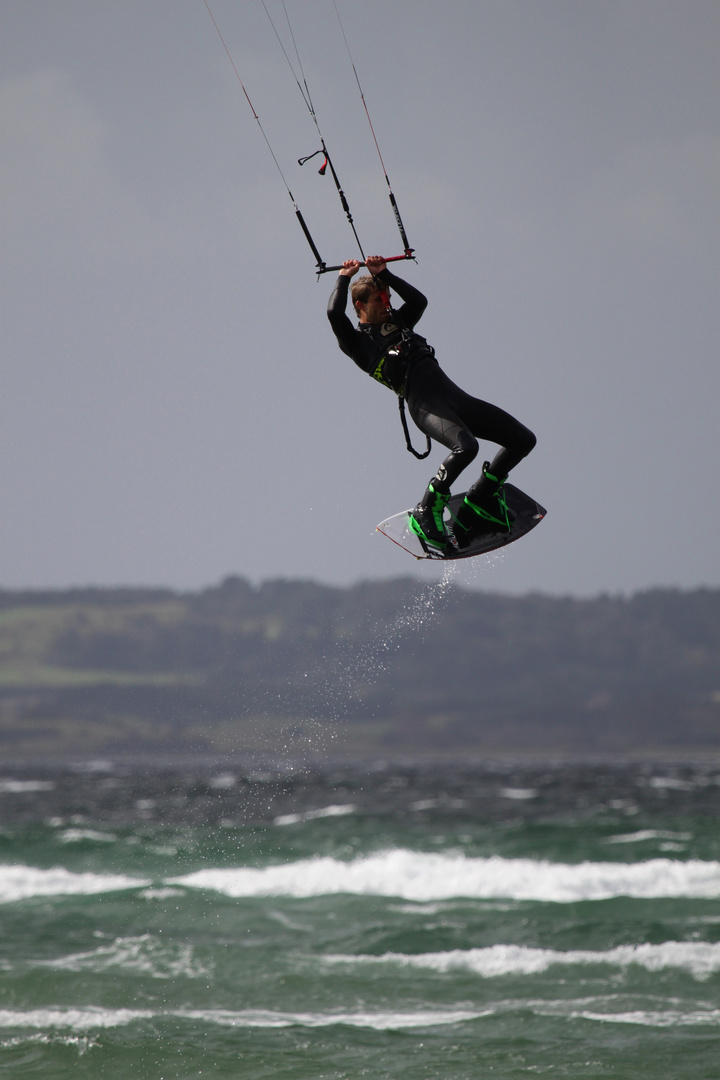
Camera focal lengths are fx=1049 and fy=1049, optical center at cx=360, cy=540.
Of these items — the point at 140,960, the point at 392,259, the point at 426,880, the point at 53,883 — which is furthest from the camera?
the point at 426,880

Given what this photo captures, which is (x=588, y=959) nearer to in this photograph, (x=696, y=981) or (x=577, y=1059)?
(x=696, y=981)

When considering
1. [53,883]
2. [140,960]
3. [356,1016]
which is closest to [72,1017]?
[140,960]

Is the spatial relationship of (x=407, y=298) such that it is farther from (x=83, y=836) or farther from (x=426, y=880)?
(x=83, y=836)

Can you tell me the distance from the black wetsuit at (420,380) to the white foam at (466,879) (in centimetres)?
1799

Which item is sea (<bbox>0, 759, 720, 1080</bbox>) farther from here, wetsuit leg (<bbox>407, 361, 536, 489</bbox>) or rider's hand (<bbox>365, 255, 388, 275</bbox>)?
rider's hand (<bbox>365, 255, 388, 275</bbox>)

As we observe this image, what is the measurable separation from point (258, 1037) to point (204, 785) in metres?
57.2

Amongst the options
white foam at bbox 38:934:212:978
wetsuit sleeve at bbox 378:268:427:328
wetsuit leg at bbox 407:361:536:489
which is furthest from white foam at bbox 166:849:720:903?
wetsuit sleeve at bbox 378:268:427:328

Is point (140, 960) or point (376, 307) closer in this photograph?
point (376, 307)

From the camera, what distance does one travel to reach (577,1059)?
13969 mm

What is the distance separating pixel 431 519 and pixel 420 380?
146 cm

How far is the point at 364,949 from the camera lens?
2116cm

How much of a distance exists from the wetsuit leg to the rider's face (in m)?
0.66

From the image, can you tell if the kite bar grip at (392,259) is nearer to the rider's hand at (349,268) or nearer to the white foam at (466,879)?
the rider's hand at (349,268)

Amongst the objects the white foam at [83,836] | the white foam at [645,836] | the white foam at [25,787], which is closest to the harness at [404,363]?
the white foam at [645,836]
